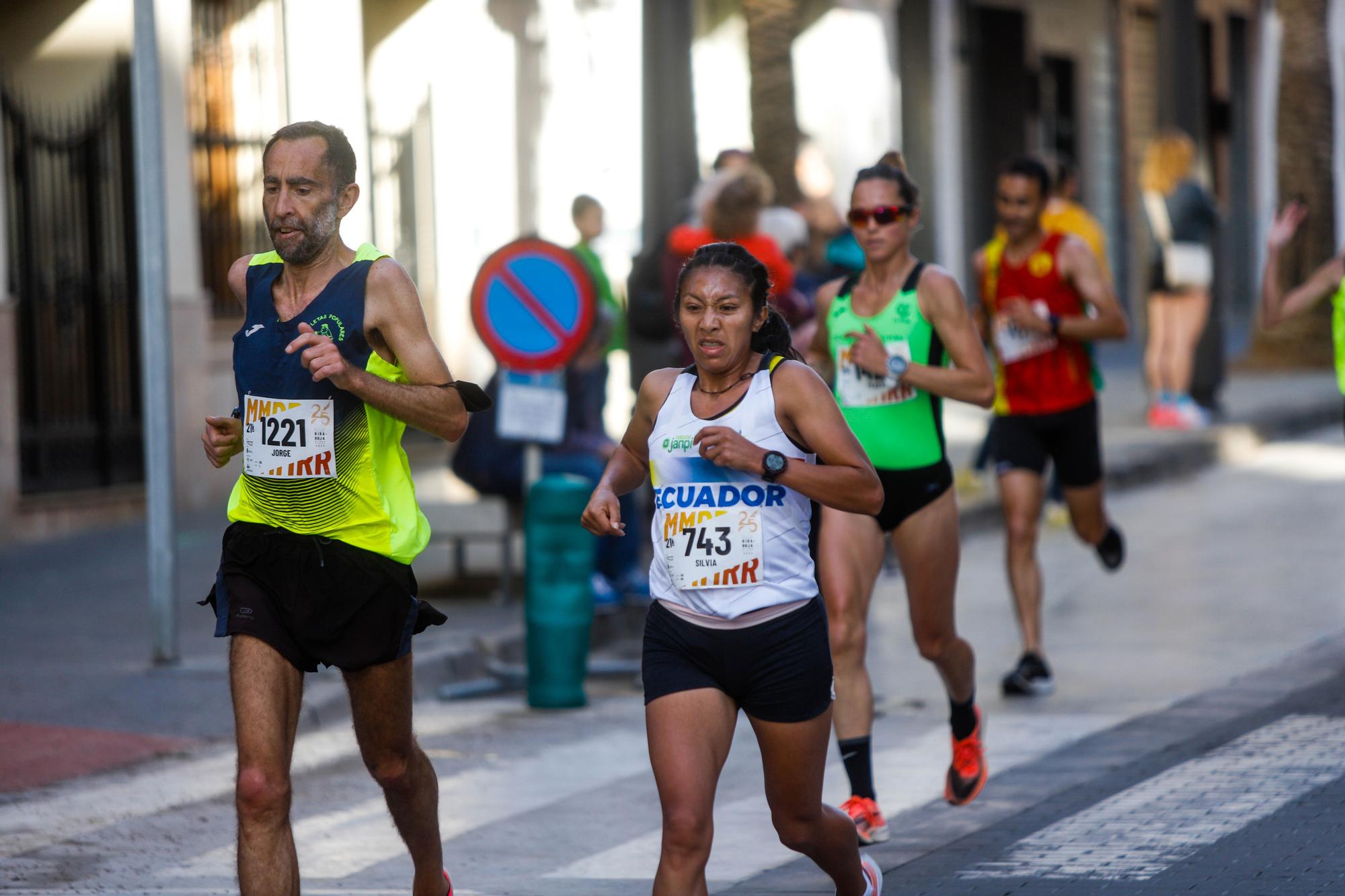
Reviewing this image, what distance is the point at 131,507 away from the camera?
14.0 metres

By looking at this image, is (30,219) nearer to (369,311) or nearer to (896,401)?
(896,401)

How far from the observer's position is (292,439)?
4703 mm

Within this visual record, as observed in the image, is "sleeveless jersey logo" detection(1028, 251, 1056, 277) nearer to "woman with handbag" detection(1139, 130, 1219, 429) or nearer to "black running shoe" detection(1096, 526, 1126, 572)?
"black running shoe" detection(1096, 526, 1126, 572)

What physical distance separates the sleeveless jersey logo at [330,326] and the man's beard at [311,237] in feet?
0.46

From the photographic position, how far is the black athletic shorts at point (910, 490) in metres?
6.48

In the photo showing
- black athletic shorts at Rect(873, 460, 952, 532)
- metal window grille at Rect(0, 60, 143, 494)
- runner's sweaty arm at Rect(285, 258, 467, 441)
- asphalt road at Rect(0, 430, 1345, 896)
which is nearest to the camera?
runner's sweaty arm at Rect(285, 258, 467, 441)

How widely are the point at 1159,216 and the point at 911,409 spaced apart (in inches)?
454

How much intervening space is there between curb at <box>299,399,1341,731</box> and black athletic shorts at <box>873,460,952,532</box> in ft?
6.74

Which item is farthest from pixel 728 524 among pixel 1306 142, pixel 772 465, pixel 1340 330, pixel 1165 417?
pixel 1306 142

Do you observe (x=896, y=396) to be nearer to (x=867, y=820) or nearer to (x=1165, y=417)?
(x=867, y=820)

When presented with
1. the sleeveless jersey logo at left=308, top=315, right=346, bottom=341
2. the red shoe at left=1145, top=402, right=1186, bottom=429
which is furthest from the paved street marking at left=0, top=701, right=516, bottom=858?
the red shoe at left=1145, top=402, right=1186, bottom=429

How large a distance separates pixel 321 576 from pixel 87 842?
6.45ft

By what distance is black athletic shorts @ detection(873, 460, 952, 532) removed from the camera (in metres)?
6.48

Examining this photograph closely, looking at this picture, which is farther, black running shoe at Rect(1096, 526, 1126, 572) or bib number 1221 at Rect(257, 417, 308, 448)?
black running shoe at Rect(1096, 526, 1126, 572)
